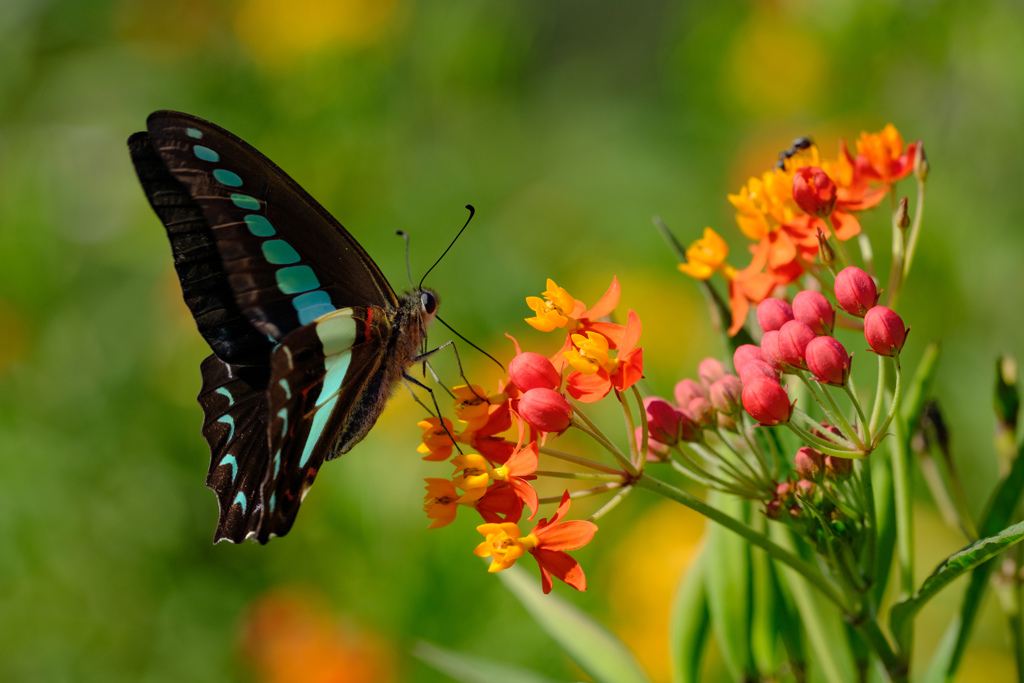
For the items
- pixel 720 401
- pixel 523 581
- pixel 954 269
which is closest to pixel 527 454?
pixel 720 401

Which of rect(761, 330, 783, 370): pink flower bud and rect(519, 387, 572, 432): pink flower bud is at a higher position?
rect(761, 330, 783, 370): pink flower bud

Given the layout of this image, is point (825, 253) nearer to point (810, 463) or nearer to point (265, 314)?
point (810, 463)

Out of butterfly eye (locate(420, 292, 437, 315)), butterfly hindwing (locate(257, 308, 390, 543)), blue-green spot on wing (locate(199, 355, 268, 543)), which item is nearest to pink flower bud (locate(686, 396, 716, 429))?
butterfly hindwing (locate(257, 308, 390, 543))

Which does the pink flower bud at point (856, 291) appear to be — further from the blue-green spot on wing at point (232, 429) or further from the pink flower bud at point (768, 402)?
the blue-green spot on wing at point (232, 429)

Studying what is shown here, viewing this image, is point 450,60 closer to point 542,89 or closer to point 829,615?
point 542,89

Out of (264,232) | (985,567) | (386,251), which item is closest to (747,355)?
(985,567)

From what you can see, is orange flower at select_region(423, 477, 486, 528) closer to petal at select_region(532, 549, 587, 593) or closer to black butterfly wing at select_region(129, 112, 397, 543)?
petal at select_region(532, 549, 587, 593)
